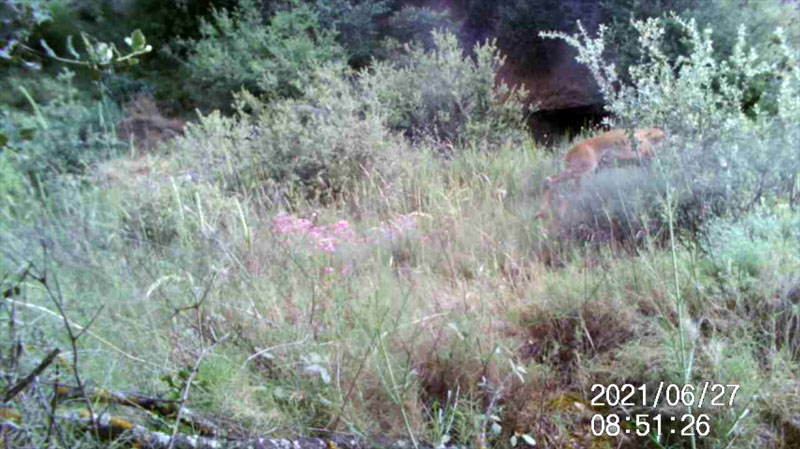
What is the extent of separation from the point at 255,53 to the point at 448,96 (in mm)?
2250

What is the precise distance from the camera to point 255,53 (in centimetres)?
730

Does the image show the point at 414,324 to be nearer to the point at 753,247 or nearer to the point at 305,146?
the point at 753,247

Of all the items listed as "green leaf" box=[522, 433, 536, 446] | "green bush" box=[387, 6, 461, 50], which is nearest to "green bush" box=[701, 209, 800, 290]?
"green leaf" box=[522, 433, 536, 446]

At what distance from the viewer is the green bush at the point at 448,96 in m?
6.44

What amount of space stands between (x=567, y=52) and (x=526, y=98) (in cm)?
85

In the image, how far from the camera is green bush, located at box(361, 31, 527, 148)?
644cm

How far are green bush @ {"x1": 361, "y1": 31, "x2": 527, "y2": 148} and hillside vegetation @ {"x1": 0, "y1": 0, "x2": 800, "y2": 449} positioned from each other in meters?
0.22

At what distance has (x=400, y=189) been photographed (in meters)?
4.63

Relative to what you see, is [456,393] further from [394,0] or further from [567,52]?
[567,52]

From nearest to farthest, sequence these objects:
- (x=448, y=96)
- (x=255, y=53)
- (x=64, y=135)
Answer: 1. (x=64, y=135)
2. (x=448, y=96)
3. (x=255, y=53)

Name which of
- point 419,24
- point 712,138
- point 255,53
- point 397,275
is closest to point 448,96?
point 419,24

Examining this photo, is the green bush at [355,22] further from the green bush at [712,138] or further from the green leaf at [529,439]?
the green leaf at [529,439]

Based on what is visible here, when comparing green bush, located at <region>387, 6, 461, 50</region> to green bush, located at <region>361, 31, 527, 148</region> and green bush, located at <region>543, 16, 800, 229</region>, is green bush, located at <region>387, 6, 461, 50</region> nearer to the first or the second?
green bush, located at <region>361, 31, 527, 148</region>

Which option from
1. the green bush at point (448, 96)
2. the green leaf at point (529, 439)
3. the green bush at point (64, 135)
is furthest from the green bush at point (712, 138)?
the green bush at point (64, 135)
